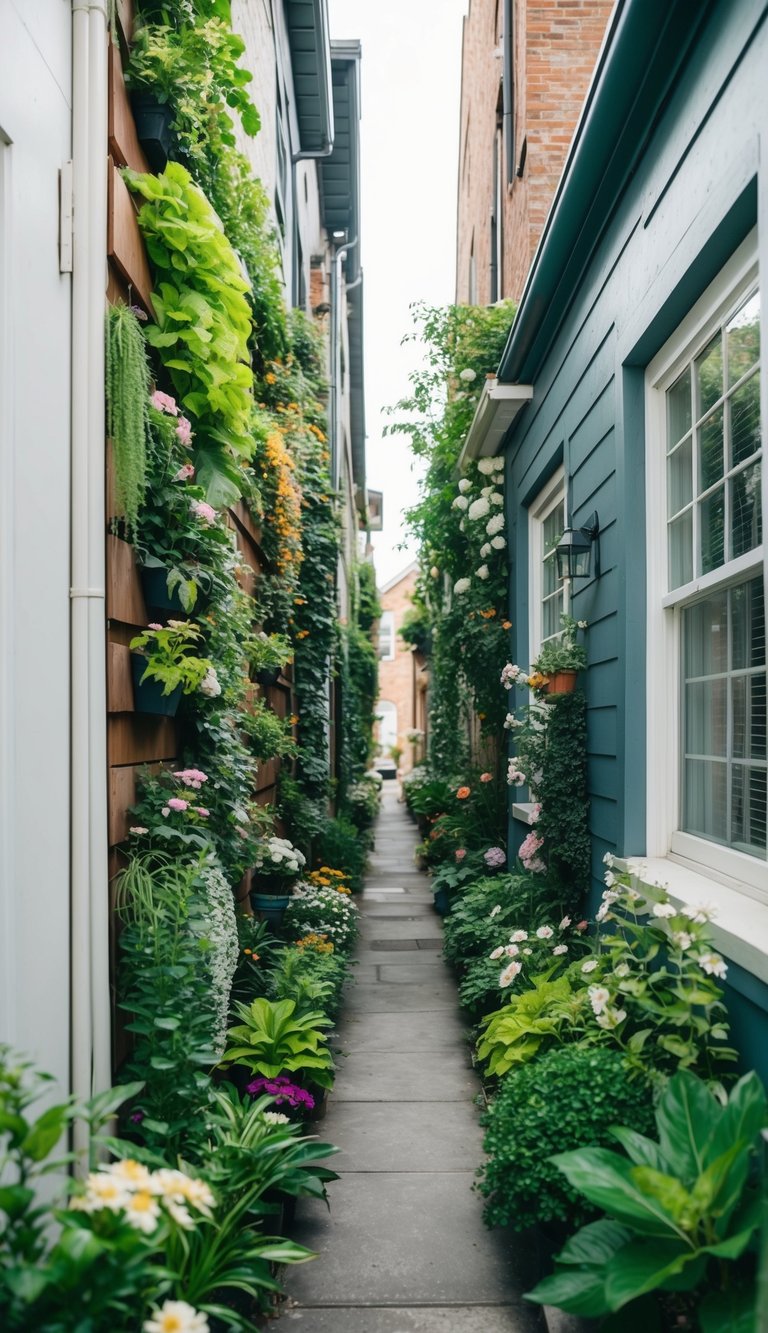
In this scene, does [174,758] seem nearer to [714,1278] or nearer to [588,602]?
[588,602]

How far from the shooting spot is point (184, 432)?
318 centimetres

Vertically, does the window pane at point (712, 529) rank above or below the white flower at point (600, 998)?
above

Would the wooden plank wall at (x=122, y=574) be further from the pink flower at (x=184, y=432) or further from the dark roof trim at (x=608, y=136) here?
the dark roof trim at (x=608, y=136)

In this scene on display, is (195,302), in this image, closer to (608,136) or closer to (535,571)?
(608,136)

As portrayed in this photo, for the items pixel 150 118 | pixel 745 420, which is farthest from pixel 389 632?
pixel 745 420

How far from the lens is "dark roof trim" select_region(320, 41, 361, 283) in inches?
449

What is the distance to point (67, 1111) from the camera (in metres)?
1.62

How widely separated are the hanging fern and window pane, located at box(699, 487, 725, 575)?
66.0 inches

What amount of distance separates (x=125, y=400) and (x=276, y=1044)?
7.66 feet

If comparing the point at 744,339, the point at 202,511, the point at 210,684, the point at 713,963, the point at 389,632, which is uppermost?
the point at 389,632

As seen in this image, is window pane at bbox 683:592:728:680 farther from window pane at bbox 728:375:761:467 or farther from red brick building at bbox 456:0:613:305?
red brick building at bbox 456:0:613:305

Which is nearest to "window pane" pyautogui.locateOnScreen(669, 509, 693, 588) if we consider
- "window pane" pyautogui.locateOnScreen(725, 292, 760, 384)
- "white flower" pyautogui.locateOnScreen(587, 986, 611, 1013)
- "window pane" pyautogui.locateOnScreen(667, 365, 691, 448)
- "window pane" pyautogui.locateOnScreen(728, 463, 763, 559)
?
"window pane" pyautogui.locateOnScreen(667, 365, 691, 448)

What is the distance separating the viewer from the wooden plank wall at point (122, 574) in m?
2.74

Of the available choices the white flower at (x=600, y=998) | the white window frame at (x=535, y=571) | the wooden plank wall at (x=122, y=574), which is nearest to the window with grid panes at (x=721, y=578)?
the white flower at (x=600, y=998)
